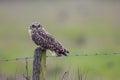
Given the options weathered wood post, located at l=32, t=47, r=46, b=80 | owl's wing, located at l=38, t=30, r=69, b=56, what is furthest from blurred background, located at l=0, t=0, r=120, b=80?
weathered wood post, located at l=32, t=47, r=46, b=80

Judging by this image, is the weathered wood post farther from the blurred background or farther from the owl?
the blurred background

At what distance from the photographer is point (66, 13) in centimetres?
3622

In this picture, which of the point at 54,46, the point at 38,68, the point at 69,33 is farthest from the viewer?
the point at 69,33

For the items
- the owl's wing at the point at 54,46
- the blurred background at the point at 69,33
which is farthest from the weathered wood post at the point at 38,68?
the blurred background at the point at 69,33

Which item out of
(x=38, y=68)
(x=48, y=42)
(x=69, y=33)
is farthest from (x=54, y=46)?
(x=69, y=33)

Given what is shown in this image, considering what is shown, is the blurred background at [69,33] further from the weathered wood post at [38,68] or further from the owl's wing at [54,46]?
the weathered wood post at [38,68]

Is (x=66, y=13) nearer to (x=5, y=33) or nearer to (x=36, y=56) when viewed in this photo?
(x=5, y=33)

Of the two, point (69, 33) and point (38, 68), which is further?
point (69, 33)

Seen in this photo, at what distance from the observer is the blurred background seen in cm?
1863

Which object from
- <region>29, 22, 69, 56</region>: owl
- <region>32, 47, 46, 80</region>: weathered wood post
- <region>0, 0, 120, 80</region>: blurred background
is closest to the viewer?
<region>32, 47, 46, 80</region>: weathered wood post

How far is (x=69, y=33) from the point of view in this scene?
28047mm

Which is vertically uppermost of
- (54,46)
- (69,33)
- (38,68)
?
(69,33)

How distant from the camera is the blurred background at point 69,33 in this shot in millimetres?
18628

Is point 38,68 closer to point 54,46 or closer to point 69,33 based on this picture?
point 54,46
